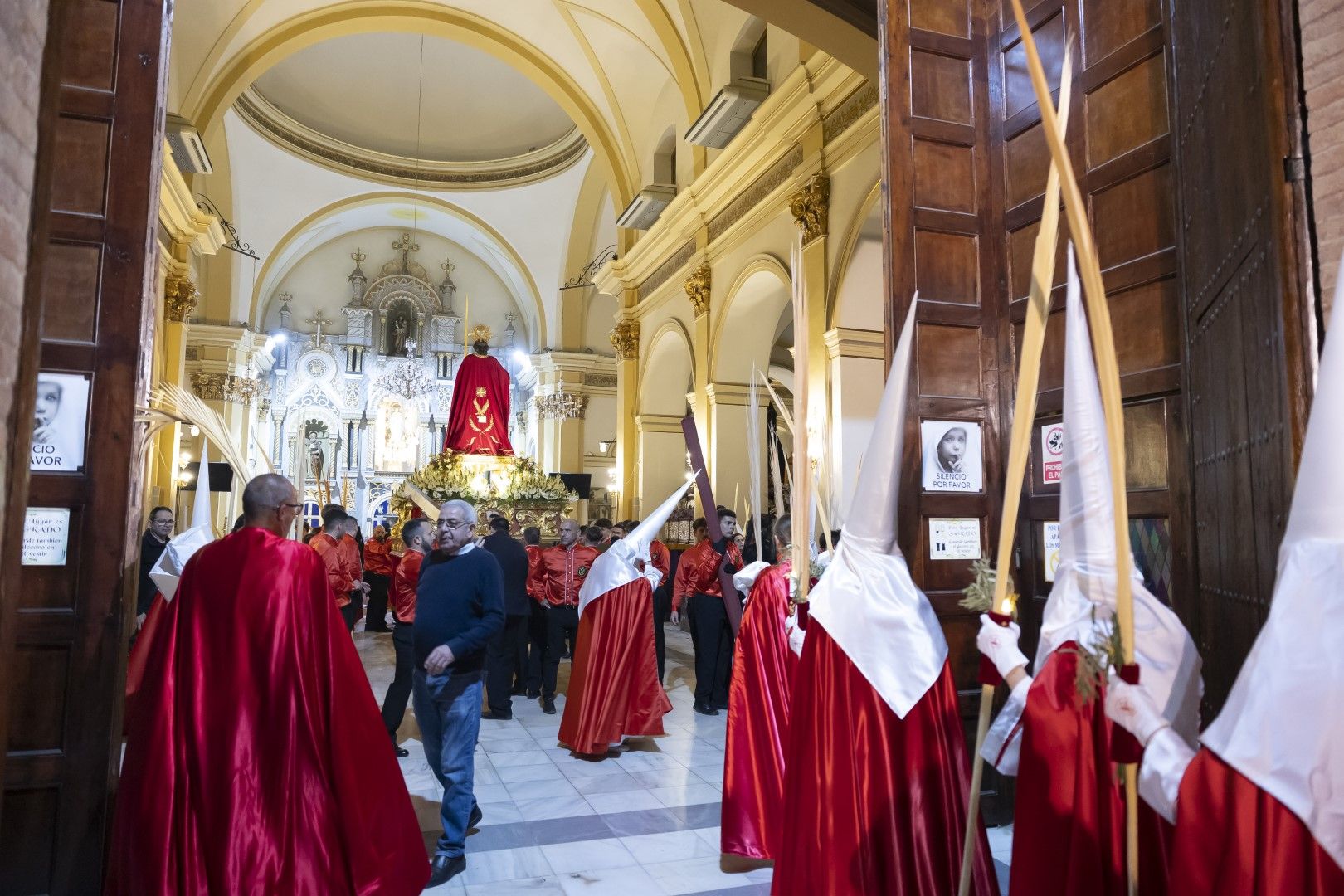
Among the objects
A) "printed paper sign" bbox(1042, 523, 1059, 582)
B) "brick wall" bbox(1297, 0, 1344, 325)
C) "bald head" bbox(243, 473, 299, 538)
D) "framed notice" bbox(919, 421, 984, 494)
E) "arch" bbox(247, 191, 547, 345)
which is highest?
"arch" bbox(247, 191, 547, 345)

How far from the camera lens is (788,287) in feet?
34.3

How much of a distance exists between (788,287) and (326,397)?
1825 cm

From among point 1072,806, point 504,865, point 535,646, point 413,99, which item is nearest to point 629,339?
point 535,646

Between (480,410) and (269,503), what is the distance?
405 inches

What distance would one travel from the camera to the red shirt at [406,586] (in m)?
5.84

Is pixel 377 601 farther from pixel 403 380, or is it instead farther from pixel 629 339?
pixel 403 380

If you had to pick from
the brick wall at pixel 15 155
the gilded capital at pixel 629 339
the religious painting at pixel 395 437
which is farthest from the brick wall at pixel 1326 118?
the religious painting at pixel 395 437

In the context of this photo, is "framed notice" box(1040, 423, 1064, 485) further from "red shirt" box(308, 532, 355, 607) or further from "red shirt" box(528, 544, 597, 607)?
"red shirt" box(308, 532, 355, 607)

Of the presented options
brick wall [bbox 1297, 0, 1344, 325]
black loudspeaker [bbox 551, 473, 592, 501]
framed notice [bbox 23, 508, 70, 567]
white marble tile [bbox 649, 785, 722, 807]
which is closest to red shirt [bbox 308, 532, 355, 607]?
white marble tile [bbox 649, 785, 722, 807]

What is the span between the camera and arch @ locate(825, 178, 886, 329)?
8727 millimetres

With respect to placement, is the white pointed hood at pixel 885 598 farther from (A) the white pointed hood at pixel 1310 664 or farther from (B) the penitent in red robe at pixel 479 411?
(B) the penitent in red robe at pixel 479 411

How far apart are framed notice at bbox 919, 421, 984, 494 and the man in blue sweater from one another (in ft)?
6.56

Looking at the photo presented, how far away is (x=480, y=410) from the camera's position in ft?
43.2

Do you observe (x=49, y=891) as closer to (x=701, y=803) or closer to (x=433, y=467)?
(x=701, y=803)
